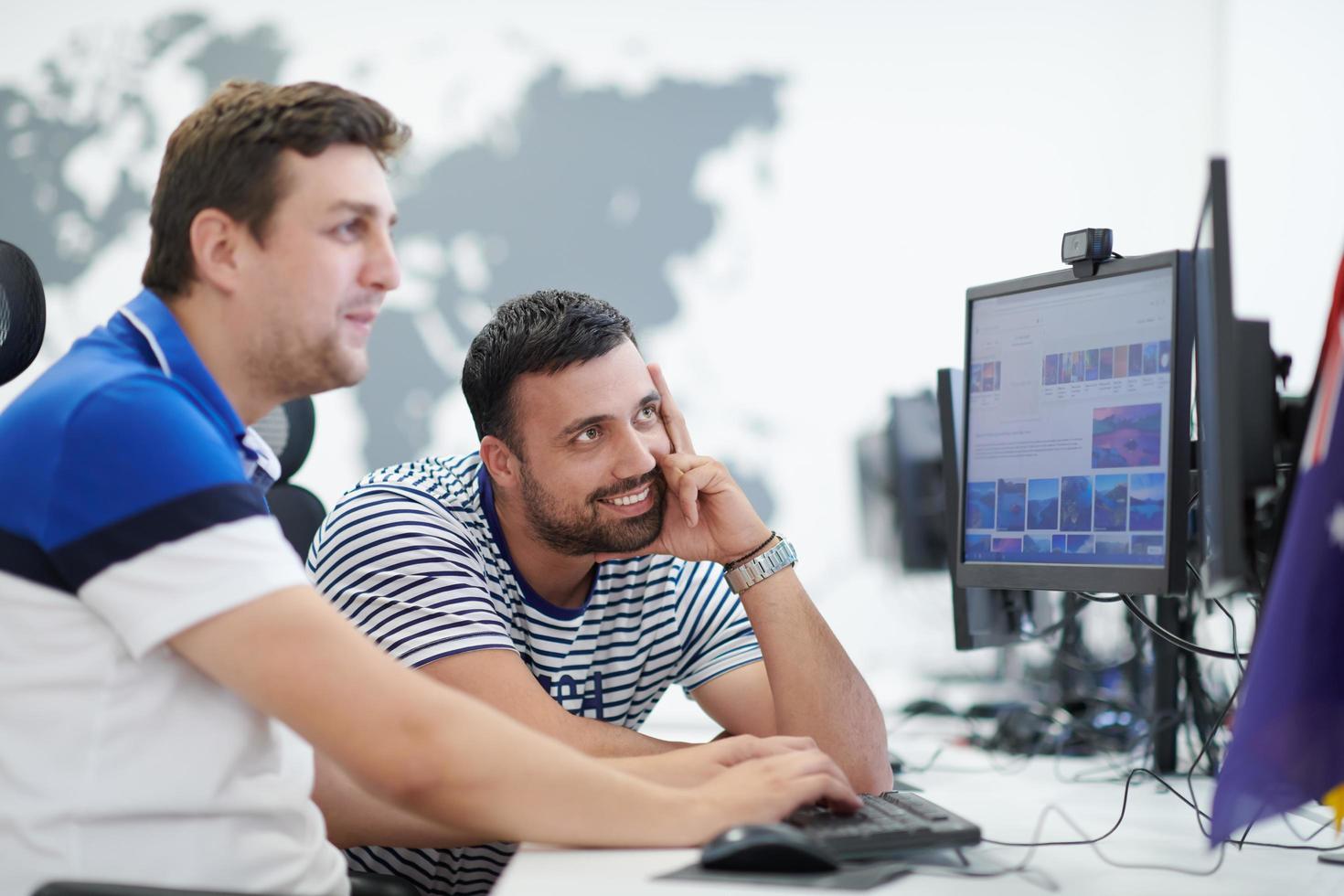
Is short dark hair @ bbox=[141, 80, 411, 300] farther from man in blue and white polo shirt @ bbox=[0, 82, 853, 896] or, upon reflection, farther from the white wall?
the white wall

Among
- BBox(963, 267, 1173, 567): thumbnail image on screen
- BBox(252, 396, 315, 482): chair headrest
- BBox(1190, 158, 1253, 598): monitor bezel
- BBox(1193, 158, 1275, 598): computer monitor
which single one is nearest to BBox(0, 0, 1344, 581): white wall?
BBox(252, 396, 315, 482): chair headrest

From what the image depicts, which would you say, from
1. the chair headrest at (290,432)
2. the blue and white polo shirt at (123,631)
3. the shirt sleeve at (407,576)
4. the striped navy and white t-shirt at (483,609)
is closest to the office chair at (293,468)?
the chair headrest at (290,432)

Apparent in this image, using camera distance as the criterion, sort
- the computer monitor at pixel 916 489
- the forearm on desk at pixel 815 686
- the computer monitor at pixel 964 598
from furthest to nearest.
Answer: the computer monitor at pixel 916 489
the computer monitor at pixel 964 598
the forearm on desk at pixel 815 686

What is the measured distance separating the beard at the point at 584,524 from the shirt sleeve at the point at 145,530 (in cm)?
72

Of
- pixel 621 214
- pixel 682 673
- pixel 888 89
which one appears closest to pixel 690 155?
pixel 621 214

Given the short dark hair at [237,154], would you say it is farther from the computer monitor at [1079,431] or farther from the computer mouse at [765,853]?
the computer monitor at [1079,431]

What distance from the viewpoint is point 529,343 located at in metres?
1.69

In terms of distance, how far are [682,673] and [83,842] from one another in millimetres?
1000

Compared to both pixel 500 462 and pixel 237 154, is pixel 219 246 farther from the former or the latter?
pixel 500 462

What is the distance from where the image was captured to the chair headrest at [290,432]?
2000mm

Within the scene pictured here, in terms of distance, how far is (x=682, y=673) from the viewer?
1.80 m

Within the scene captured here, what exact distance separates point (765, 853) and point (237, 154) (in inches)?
30.4

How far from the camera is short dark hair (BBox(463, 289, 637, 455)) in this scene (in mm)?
1681

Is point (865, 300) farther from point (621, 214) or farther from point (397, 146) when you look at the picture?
point (397, 146)
